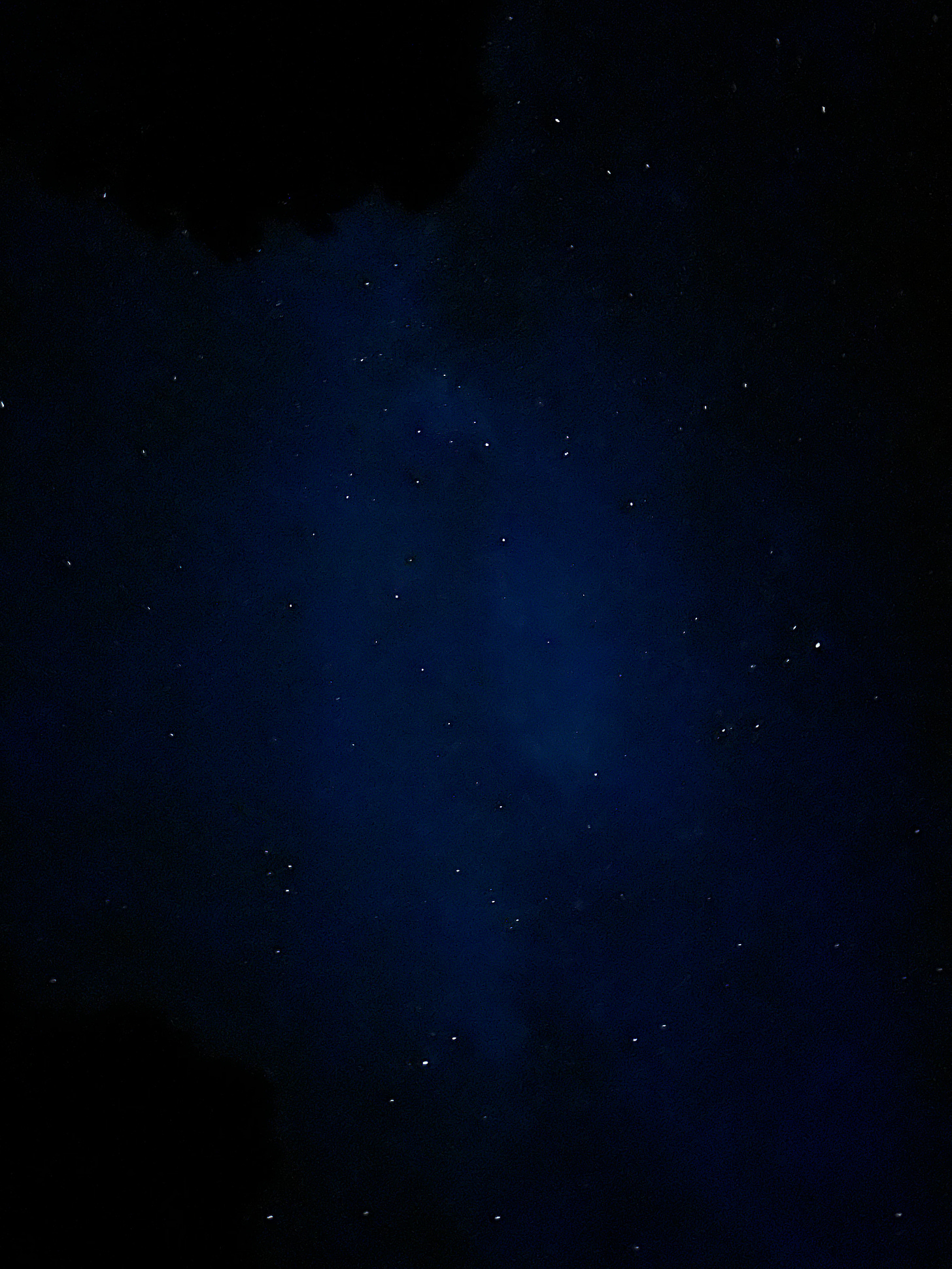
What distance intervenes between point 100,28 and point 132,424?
26 cm

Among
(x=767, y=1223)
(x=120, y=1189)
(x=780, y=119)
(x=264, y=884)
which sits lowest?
(x=767, y=1223)

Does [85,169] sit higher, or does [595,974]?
[85,169]

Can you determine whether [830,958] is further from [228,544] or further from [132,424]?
[132,424]

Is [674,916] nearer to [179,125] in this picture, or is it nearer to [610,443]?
[610,443]

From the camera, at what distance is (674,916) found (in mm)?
610

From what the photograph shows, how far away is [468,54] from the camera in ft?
1.83

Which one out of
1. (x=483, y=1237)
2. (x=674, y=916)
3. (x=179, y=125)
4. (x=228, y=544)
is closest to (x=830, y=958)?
(x=674, y=916)

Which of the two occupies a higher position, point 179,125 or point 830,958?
point 179,125

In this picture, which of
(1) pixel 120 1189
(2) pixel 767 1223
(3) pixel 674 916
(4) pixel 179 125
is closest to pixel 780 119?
(4) pixel 179 125

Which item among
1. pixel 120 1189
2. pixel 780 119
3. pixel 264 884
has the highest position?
pixel 780 119

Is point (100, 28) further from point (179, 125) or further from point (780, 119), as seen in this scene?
point (780, 119)

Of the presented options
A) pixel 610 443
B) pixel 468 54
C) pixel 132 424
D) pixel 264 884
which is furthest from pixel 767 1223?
pixel 468 54

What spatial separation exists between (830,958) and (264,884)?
0.42 m

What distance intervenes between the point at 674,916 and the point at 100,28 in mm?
734
